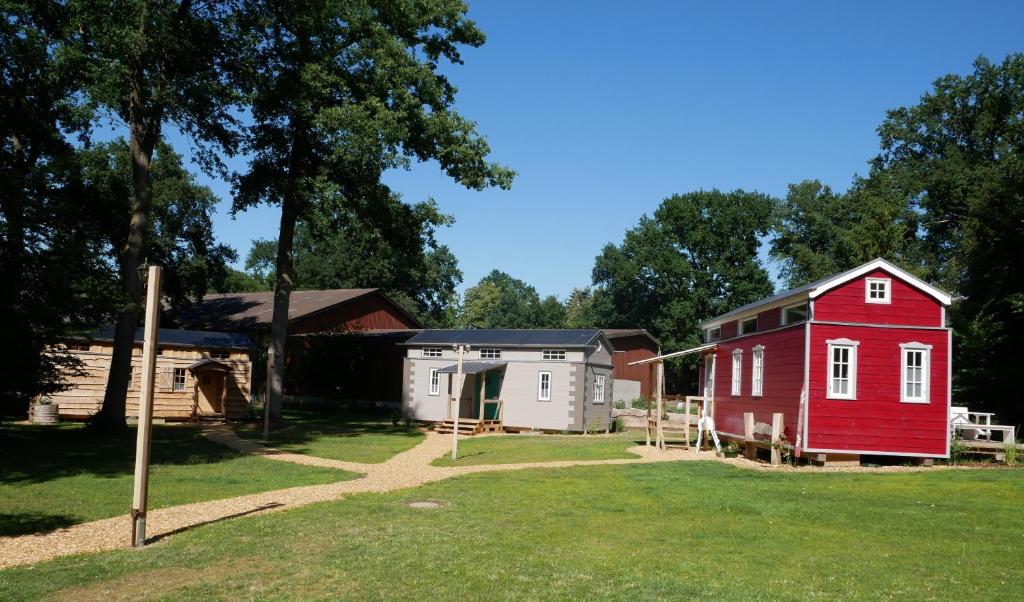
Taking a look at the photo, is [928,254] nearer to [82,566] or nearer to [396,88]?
[396,88]

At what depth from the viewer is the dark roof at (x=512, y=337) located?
33406 millimetres

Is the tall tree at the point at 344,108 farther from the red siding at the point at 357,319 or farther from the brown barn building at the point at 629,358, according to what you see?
the brown barn building at the point at 629,358

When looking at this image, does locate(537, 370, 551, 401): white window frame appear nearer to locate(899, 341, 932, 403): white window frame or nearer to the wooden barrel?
locate(899, 341, 932, 403): white window frame

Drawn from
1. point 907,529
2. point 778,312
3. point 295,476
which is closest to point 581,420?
point 778,312

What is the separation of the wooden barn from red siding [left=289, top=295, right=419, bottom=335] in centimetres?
956

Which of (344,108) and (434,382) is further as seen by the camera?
(434,382)

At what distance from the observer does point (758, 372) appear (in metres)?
23.6

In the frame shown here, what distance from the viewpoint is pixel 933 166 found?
49750 millimetres

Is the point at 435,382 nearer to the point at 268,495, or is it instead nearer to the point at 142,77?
the point at 142,77

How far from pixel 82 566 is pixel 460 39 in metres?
25.8

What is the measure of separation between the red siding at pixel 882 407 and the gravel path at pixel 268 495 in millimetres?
946

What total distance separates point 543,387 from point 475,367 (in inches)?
121

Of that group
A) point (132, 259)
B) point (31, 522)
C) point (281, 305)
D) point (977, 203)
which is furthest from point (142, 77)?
point (977, 203)

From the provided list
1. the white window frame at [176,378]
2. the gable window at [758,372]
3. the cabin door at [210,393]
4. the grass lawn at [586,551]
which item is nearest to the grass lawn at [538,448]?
the gable window at [758,372]
